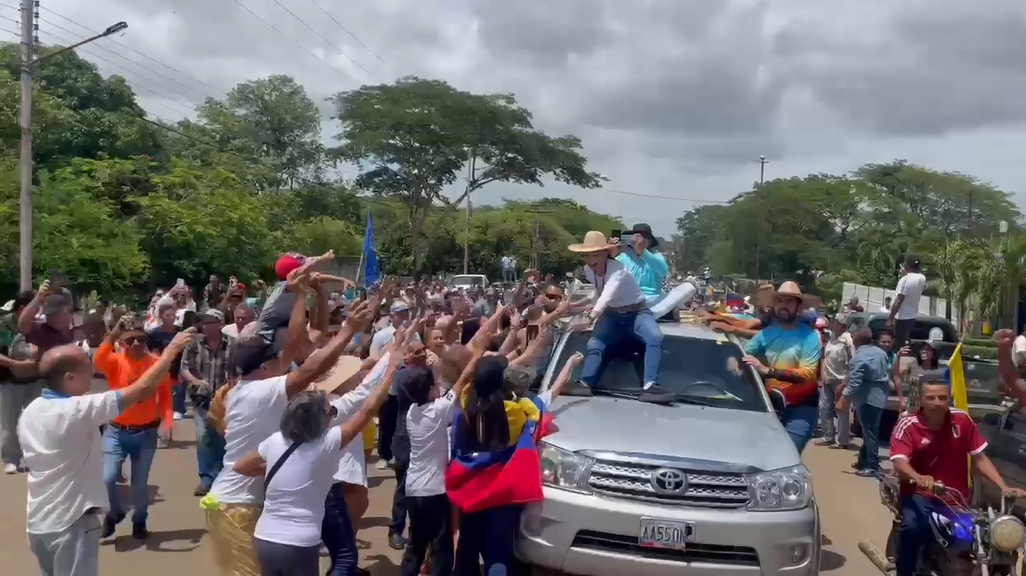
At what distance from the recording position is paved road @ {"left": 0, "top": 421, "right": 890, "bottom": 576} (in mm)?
6820

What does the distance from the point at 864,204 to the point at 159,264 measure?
43937 mm

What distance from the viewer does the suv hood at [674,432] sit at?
5695mm

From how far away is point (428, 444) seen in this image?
5.89 meters

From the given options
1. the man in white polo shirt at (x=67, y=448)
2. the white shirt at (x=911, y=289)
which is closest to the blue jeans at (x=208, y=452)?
the man in white polo shirt at (x=67, y=448)

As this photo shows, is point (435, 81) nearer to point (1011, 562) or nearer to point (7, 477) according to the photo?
point (7, 477)

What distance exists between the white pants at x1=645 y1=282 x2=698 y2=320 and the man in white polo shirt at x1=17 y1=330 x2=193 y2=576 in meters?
4.37

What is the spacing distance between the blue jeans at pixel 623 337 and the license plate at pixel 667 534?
170cm

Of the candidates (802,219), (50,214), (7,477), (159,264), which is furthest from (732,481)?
(802,219)

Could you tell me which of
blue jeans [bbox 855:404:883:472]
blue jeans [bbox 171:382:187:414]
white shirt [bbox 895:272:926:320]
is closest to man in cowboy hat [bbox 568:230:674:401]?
blue jeans [bbox 855:404:883:472]

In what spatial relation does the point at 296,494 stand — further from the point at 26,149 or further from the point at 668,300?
the point at 26,149

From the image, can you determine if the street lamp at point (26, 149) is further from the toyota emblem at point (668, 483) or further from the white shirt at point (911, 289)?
the toyota emblem at point (668, 483)

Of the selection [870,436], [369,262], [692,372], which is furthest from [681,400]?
[369,262]

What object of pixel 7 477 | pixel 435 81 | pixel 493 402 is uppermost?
pixel 435 81

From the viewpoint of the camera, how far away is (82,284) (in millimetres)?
21844
